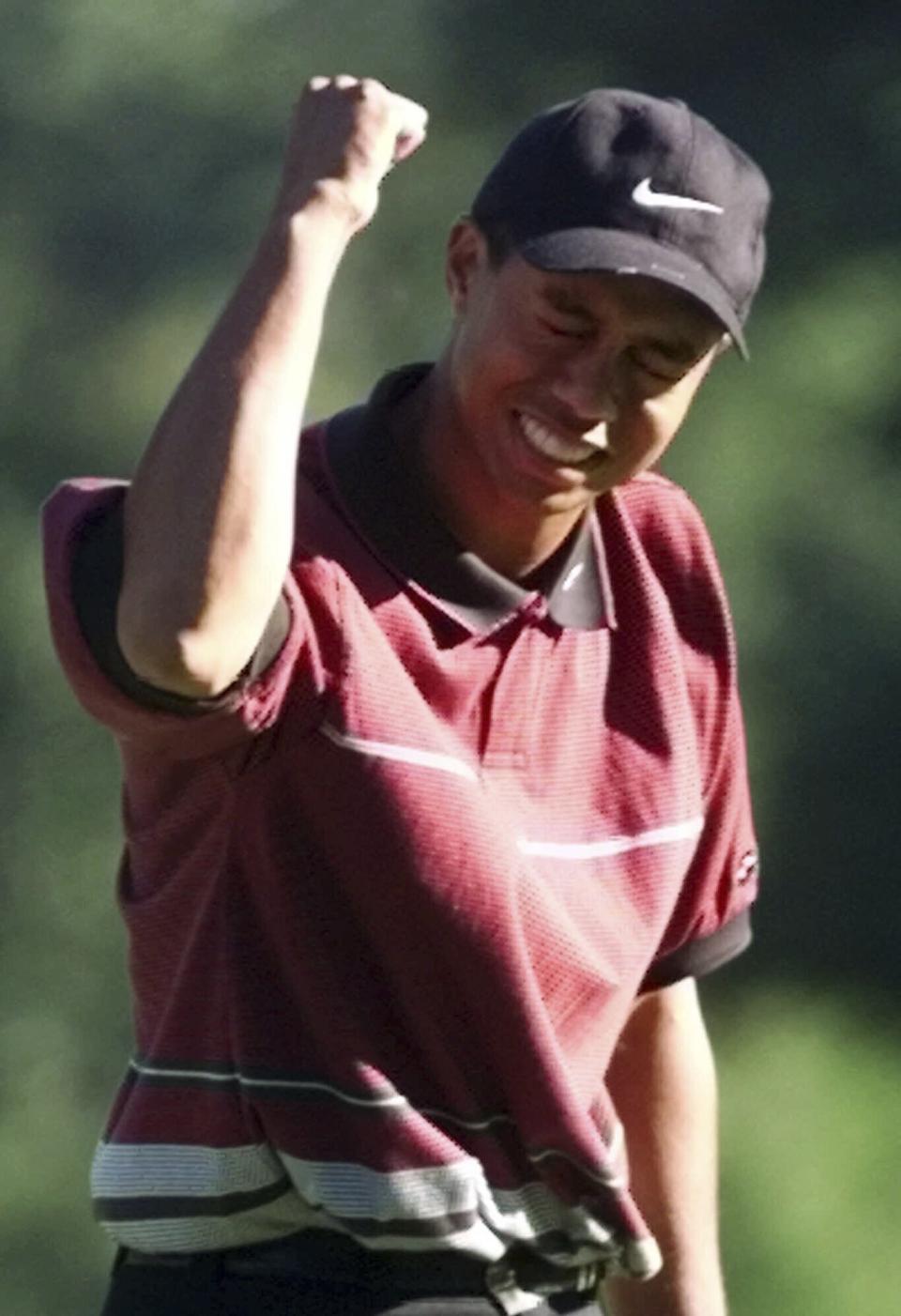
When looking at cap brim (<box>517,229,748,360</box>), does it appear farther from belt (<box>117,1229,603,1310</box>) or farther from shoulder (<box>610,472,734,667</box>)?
belt (<box>117,1229,603,1310</box>)

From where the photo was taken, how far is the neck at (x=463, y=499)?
2162mm

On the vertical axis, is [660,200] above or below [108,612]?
above

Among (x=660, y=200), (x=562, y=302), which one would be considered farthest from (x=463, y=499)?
(x=660, y=200)

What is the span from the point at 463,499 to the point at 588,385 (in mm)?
136

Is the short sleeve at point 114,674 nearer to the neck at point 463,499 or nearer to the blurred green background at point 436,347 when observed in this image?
the neck at point 463,499

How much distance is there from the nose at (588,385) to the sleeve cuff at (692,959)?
1.80 ft

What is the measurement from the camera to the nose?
82.8 inches

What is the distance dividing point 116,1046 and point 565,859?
2066 mm

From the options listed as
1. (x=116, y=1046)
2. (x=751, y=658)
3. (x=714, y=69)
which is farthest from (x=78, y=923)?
(x=714, y=69)

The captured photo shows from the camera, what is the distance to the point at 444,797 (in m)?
2.04

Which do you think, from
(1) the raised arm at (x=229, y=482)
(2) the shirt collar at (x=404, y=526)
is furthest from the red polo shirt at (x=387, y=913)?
(1) the raised arm at (x=229, y=482)

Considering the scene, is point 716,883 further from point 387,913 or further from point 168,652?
point 168,652

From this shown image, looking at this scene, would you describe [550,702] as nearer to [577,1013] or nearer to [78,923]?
[577,1013]

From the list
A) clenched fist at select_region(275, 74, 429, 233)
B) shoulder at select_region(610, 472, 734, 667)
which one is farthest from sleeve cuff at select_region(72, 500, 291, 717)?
shoulder at select_region(610, 472, 734, 667)
